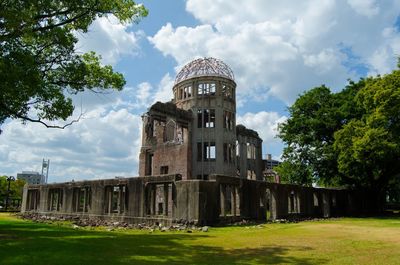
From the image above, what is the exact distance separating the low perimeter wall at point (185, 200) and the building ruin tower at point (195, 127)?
5246 mm

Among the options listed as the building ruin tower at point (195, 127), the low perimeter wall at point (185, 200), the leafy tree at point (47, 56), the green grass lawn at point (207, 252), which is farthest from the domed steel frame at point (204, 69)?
the green grass lawn at point (207, 252)

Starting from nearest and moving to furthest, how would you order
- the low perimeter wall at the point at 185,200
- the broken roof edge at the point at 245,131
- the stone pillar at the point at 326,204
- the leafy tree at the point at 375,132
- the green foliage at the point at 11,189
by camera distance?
the low perimeter wall at the point at 185,200 < the leafy tree at the point at 375,132 < the stone pillar at the point at 326,204 < the broken roof edge at the point at 245,131 < the green foliage at the point at 11,189

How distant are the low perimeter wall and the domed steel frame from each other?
12793 millimetres

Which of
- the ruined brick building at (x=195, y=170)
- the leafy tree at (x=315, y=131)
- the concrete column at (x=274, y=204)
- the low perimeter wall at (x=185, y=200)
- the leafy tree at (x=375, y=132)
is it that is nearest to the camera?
the low perimeter wall at (x=185, y=200)

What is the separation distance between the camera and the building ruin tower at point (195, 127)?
3744 cm

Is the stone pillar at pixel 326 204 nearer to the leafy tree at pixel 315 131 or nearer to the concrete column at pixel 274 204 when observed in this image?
the leafy tree at pixel 315 131

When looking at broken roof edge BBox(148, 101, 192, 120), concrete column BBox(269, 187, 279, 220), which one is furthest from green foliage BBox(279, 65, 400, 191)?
broken roof edge BBox(148, 101, 192, 120)

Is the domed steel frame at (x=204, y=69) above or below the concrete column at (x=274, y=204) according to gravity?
above

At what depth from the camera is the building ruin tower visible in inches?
1474

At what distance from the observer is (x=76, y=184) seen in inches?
1140

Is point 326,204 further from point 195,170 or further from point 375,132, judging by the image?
point 195,170

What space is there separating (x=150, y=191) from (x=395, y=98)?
1851 centimetres

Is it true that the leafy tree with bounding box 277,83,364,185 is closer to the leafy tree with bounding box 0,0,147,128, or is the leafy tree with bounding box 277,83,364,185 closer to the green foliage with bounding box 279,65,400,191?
the green foliage with bounding box 279,65,400,191

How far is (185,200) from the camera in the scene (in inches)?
786
